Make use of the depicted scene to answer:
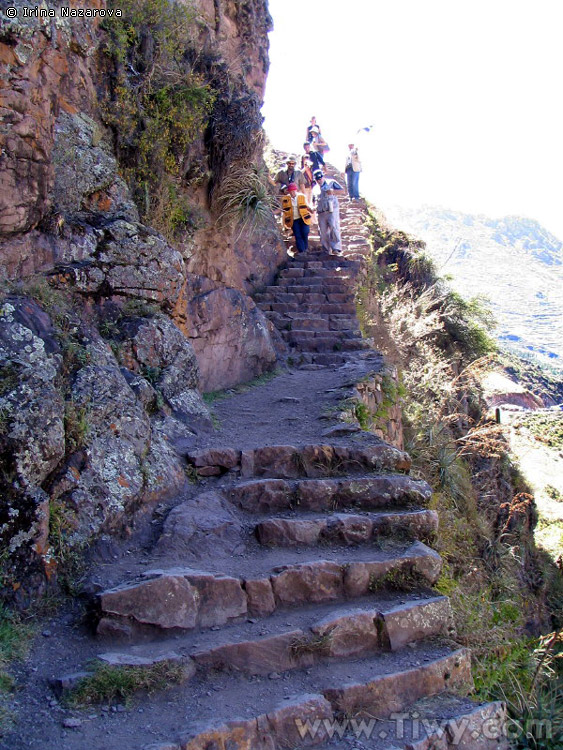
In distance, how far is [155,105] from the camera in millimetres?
7199

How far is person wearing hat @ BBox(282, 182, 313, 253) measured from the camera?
11.4 meters

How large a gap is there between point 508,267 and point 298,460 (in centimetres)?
3355

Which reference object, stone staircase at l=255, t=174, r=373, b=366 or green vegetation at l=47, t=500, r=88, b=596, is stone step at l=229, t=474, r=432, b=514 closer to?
green vegetation at l=47, t=500, r=88, b=596

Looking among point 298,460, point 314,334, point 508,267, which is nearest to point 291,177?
point 314,334

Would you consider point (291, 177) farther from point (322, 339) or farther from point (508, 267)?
point (508, 267)

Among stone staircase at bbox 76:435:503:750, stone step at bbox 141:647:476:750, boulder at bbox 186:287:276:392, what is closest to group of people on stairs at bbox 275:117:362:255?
boulder at bbox 186:287:276:392

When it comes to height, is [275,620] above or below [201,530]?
below

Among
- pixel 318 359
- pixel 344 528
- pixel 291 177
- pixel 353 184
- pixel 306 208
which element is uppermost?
pixel 353 184

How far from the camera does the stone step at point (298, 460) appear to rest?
5141 millimetres

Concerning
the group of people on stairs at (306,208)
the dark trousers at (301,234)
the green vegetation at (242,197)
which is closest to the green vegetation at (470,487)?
the group of people on stairs at (306,208)

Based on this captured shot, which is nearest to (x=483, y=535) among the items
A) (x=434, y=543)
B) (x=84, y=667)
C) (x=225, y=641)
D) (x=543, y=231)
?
(x=434, y=543)

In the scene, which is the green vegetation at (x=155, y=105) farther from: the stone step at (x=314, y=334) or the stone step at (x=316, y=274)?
the stone step at (x=316, y=274)

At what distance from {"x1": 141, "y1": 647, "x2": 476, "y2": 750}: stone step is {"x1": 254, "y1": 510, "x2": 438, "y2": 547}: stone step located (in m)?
0.93

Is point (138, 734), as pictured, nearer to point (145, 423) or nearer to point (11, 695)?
point (11, 695)
